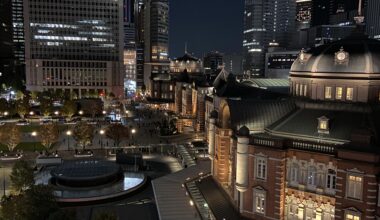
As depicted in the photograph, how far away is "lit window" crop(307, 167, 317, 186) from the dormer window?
3870 mm

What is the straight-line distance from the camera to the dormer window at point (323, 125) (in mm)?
37031

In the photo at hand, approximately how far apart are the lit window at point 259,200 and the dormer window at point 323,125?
25.4ft

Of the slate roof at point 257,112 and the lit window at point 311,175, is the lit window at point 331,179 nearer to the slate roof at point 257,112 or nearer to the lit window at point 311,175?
the lit window at point 311,175

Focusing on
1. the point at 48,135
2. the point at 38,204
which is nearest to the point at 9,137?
the point at 48,135

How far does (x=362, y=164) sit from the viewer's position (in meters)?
31.5

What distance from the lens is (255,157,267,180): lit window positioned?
37750 mm

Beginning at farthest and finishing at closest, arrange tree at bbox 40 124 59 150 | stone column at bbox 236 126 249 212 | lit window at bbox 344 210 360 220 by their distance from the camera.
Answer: tree at bbox 40 124 59 150 → stone column at bbox 236 126 249 212 → lit window at bbox 344 210 360 220

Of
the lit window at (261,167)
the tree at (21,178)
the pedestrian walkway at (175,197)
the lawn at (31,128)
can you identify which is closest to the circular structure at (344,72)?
the lit window at (261,167)

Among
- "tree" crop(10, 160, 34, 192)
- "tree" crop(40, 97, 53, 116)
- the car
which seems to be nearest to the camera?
"tree" crop(10, 160, 34, 192)

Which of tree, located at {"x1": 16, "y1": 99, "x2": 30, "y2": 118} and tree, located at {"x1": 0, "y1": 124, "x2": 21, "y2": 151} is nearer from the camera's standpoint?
tree, located at {"x1": 0, "y1": 124, "x2": 21, "y2": 151}

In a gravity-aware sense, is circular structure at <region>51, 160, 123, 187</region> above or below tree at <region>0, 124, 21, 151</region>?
below

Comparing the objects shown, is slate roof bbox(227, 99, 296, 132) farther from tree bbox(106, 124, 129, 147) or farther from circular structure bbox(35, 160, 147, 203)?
tree bbox(106, 124, 129, 147)

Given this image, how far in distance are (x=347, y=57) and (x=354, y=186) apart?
12607 millimetres

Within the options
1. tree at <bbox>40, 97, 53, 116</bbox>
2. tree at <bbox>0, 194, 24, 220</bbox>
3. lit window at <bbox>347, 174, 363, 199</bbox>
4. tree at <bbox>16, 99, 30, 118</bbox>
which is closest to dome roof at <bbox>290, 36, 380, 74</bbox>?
lit window at <bbox>347, 174, 363, 199</bbox>
